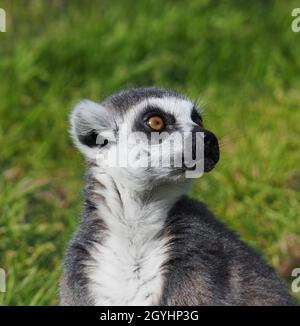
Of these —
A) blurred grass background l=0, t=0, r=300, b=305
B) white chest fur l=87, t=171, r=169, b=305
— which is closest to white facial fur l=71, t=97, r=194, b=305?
white chest fur l=87, t=171, r=169, b=305

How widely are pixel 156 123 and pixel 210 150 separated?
332mm

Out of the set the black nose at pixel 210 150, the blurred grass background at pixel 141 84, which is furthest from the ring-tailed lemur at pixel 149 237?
the blurred grass background at pixel 141 84

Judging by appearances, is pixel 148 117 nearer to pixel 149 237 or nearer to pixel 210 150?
pixel 210 150

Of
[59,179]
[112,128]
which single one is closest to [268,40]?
[59,179]

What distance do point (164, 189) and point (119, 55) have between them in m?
4.35

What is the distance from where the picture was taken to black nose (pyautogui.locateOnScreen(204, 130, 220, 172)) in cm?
422

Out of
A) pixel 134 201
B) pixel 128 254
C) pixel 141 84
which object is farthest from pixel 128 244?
pixel 141 84

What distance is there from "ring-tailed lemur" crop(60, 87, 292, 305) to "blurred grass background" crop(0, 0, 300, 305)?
3.83 feet

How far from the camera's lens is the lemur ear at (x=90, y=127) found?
4.61 metres

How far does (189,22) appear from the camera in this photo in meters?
9.23

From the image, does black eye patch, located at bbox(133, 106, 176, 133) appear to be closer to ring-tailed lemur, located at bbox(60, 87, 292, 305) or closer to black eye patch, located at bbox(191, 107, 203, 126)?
ring-tailed lemur, located at bbox(60, 87, 292, 305)

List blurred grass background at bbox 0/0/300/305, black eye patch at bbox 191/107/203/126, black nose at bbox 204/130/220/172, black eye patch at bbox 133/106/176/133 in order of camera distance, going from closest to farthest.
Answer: black nose at bbox 204/130/220/172, black eye patch at bbox 133/106/176/133, black eye patch at bbox 191/107/203/126, blurred grass background at bbox 0/0/300/305

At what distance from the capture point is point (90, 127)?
4613 mm

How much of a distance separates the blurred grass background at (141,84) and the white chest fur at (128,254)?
1.19 metres
